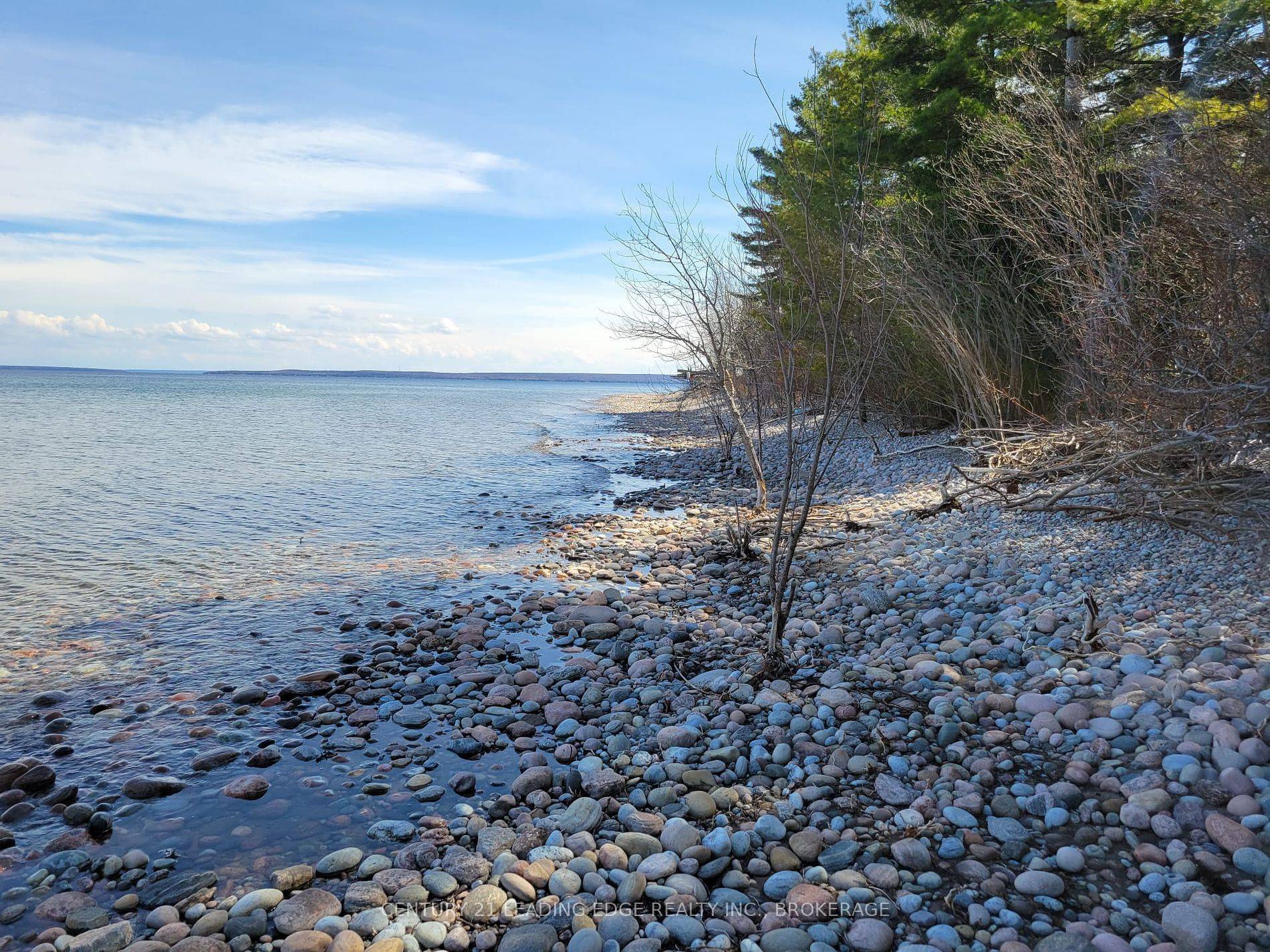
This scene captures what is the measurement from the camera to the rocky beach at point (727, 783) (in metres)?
3.05

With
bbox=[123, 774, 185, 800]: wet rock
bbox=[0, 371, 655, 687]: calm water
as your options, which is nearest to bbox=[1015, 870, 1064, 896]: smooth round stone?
bbox=[123, 774, 185, 800]: wet rock

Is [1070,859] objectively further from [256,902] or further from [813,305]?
[813,305]

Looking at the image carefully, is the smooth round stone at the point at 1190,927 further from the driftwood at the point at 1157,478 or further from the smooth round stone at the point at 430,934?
the driftwood at the point at 1157,478

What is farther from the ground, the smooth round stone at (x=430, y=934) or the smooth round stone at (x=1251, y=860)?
the smooth round stone at (x=1251, y=860)

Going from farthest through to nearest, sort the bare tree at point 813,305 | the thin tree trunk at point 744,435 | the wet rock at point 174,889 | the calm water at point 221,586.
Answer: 1. the thin tree trunk at point 744,435
2. the bare tree at point 813,305
3. the calm water at point 221,586
4. the wet rock at point 174,889

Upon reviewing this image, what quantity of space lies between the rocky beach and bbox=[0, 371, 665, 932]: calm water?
0.17 ft

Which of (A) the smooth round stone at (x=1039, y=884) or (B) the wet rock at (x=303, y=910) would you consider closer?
(A) the smooth round stone at (x=1039, y=884)

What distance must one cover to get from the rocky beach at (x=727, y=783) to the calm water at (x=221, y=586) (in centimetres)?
5

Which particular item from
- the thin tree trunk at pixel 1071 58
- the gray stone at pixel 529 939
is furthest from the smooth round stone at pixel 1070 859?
the thin tree trunk at pixel 1071 58

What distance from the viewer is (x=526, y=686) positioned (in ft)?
18.2

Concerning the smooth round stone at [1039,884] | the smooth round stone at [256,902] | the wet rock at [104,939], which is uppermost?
the smooth round stone at [1039,884]

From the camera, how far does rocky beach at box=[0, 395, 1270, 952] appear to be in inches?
120

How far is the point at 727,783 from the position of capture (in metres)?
4.07

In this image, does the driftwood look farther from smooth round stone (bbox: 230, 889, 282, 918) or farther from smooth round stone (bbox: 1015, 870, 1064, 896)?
smooth round stone (bbox: 230, 889, 282, 918)
